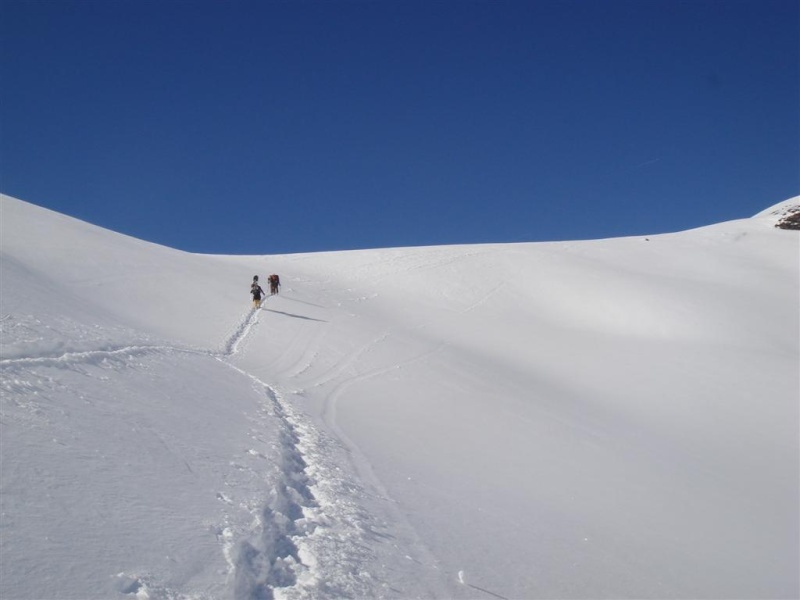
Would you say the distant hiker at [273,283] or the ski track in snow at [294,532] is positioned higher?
the distant hiker at [273,283]

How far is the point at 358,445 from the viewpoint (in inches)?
386

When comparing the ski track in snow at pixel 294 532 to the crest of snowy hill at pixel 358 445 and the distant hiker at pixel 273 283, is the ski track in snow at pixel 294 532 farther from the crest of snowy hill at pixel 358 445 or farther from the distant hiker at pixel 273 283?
the distant hiker at pixel 273 283

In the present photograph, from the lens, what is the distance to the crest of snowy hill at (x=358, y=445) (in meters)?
5.07

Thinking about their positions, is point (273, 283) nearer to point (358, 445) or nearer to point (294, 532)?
point (358, 445)

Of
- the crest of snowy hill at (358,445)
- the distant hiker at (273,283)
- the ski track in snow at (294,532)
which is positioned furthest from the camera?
the distant hiker at (273,283)

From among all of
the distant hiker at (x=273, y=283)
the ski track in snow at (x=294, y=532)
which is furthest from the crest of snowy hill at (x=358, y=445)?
the distant hiker at (x=273, y=283)

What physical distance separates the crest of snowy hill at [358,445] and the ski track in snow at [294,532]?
3 cm

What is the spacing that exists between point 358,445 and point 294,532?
13.1ft

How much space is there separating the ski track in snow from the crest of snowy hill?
0.03 meters

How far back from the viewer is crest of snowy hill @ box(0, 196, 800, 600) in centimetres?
507

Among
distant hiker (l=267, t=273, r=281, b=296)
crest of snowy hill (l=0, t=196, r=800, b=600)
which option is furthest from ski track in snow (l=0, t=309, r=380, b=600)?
distant hiker (l=267, t=273, r=281, b=296)

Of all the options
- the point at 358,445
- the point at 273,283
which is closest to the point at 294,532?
the point at 358,445

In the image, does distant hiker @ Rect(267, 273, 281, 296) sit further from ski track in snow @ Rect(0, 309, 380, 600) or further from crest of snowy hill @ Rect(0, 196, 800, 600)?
ski track in snow @ Rect(0, 309, 380, 600)

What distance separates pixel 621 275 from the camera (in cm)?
3653
